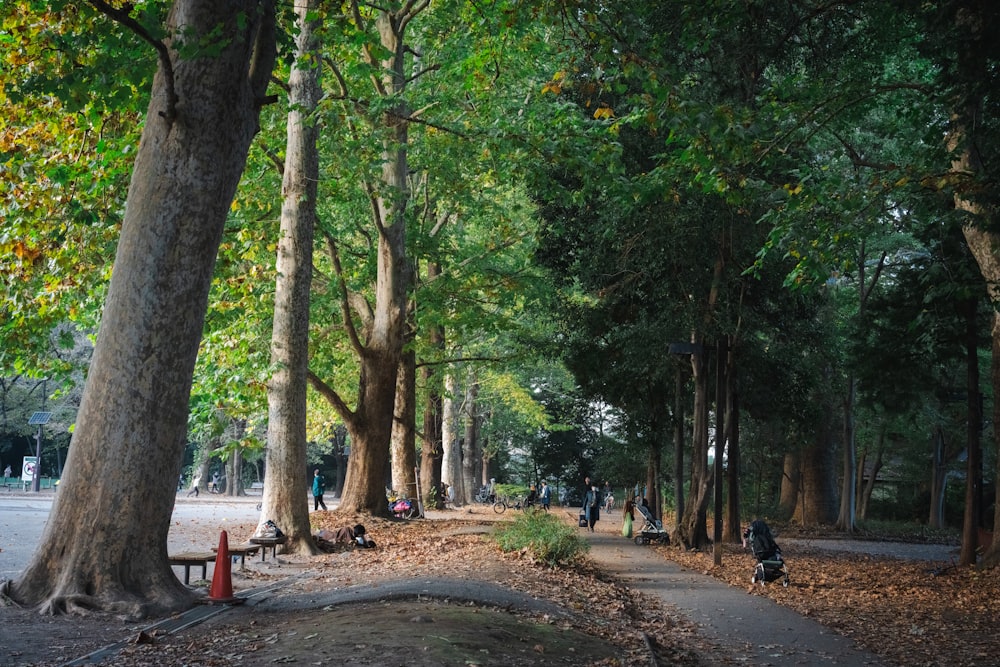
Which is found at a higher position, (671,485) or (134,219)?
(134,219)

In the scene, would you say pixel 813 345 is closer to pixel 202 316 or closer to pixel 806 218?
pixel 806 218

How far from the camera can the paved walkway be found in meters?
9.79

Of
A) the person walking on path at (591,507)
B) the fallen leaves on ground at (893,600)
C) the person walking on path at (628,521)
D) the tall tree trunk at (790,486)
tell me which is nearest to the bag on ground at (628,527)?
the person walking on path at (628,521)

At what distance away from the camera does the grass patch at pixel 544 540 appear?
1625 cm

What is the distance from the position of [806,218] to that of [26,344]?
11.8 meters

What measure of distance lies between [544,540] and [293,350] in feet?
18.3

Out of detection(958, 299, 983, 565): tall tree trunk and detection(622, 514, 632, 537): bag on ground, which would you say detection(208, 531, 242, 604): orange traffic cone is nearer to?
detection(958, 299, 983, 565): tall tree trunk

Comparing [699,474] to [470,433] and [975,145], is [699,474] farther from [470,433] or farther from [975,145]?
[470,433]

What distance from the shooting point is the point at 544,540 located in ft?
53.8

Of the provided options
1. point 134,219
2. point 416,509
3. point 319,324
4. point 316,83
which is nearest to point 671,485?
point 416,509

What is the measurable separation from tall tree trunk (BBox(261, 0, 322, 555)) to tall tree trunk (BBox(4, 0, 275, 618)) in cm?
703

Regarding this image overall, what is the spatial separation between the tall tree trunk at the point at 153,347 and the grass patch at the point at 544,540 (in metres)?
7.46

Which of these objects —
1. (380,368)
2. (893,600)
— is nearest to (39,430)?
(380,368)

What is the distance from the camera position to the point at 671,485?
171 feet
